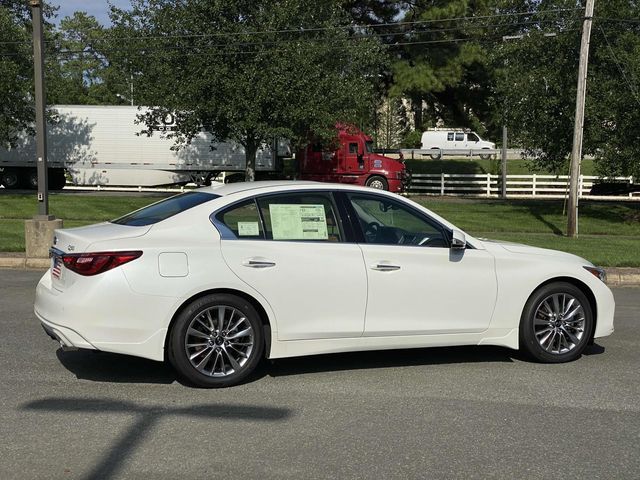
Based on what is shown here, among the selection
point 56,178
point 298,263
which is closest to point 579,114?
point 298,263

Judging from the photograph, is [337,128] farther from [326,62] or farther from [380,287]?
[380,287]

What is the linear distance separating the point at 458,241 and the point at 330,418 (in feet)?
6.25

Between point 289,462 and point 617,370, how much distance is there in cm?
343

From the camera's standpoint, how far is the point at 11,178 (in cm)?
3481

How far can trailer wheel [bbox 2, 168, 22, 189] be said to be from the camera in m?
34.7

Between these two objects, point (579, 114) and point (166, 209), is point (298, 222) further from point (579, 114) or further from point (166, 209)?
point (579, 114)

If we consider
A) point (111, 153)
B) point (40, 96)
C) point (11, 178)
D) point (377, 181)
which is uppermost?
point (40, 96)

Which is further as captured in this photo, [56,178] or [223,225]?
[56,178]

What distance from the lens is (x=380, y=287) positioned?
18.6ft

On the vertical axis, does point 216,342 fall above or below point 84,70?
below

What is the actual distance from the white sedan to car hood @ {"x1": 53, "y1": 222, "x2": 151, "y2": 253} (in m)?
0.02

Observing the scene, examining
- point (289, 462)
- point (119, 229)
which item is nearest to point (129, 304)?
point (119, 229)

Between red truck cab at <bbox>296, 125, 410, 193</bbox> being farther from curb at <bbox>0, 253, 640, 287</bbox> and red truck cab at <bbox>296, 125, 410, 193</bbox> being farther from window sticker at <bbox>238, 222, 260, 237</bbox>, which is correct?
window sticker at <bbox>238, 222, 260, 237</bbox>

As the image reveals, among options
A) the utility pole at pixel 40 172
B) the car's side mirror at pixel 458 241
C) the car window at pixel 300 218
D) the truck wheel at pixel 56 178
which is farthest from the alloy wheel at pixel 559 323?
the truck wheel at pixel 56 178
